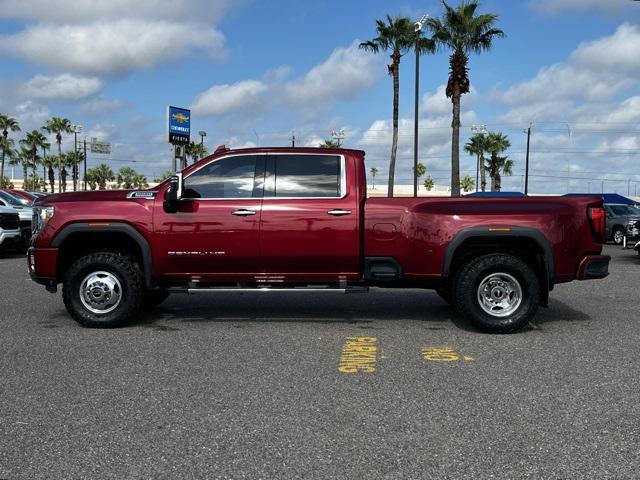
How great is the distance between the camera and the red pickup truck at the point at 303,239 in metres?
6.94

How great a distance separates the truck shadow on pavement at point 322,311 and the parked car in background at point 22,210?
8.74 meters

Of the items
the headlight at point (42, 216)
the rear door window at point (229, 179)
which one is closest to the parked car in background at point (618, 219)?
the rear door window at point (229, 179)

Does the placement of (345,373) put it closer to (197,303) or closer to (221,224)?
(221,224)

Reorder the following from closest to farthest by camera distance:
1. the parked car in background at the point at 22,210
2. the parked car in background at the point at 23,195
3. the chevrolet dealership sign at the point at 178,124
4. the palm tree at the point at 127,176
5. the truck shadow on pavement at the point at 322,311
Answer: the truck shadow on pavement at the point at 322,311
the parked car in background at the point at 22,210
the parked car in background at the point at 23,195
the chevrolet dealership sign at the point at 178,124
the palm tree at the point at 127,176

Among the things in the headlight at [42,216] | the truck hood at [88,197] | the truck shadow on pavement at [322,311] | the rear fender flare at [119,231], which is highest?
the truck hood at [88,197]

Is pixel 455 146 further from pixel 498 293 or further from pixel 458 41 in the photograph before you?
pixel 498 293

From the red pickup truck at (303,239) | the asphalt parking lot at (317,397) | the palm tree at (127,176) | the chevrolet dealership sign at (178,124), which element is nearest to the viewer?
the asphalt parking lot at (317,397)

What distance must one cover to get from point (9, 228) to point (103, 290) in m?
10.3

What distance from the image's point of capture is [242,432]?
396cm

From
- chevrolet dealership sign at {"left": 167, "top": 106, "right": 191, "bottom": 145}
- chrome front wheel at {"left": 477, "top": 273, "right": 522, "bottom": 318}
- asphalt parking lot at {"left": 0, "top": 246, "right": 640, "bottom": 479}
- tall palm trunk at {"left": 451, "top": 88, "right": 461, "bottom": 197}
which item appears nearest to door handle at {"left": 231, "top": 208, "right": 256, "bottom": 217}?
asphalt parking lot at {"left": 0, "top": 246, "right": 640, "bottom": 479}

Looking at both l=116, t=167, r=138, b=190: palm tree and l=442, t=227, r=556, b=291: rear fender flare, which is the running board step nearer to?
l=442, t=227, r=556, b=291: rear fender flare

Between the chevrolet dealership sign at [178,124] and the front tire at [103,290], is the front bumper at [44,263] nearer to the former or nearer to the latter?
the front tire at [103,290]

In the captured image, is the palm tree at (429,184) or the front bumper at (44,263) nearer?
the front bumper at (44,263)

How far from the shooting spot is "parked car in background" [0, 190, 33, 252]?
655 inches
